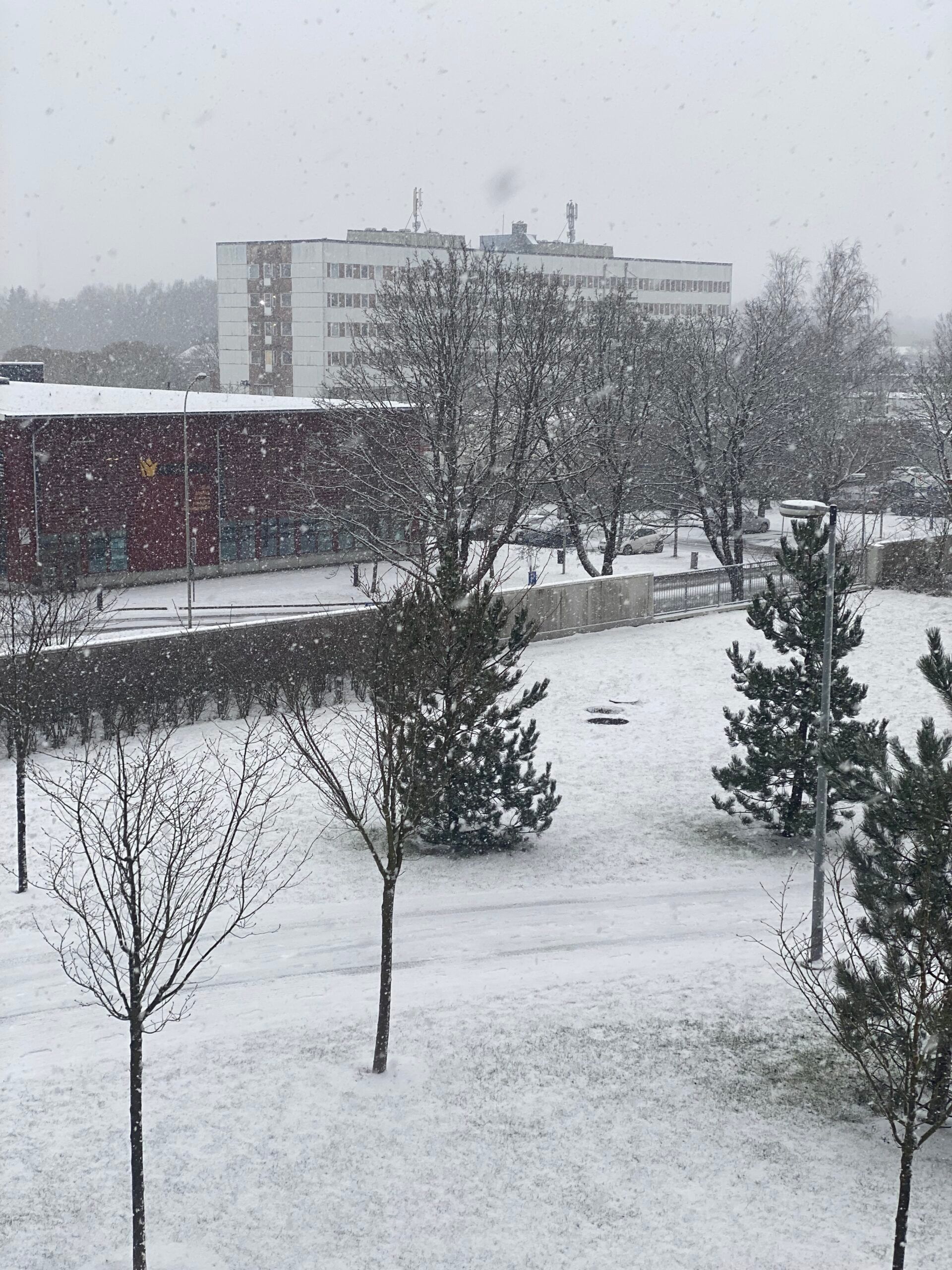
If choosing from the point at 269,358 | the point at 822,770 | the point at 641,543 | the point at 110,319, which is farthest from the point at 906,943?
the point at 110,319

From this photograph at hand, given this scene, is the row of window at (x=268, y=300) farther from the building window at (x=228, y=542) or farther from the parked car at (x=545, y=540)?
the building window at (x=228, y=542)

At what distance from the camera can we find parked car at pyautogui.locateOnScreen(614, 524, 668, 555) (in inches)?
1982

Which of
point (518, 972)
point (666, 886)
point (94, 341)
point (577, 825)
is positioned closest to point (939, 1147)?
point (518, 972)

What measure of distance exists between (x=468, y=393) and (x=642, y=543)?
65.3 feet

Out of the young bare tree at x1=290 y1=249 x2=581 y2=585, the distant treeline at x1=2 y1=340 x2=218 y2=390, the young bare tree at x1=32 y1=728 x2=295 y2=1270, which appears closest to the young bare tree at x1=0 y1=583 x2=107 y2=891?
the young bare tree at x1=32 y1=728 x2=295 y2=1270

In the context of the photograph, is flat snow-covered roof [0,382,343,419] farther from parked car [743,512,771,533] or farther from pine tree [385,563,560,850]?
pine tree [385,563,560,850]

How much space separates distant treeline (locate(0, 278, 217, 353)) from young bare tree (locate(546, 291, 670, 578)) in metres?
92.6

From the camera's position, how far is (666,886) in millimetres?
16453

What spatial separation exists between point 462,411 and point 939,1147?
72.1ft

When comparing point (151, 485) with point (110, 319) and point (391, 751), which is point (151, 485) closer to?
point (391, 751)

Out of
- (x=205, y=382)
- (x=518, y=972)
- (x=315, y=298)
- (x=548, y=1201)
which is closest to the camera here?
(x=548, y=1201)

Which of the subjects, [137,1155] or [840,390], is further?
[840,390]

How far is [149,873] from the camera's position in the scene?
51.8ft

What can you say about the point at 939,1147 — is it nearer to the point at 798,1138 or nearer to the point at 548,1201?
the point at 798,1138
